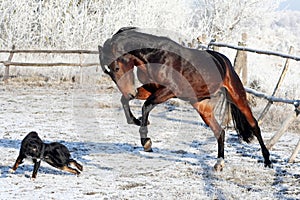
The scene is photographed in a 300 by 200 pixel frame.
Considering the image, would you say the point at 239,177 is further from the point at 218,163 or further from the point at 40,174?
the point at 40,174

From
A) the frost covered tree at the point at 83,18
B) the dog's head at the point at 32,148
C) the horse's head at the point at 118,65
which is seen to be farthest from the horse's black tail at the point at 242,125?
the frost covered tree at the point at 83,18

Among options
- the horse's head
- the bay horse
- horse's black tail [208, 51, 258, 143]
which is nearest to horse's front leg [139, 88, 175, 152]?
the bay horse

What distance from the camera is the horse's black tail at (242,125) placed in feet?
19.8

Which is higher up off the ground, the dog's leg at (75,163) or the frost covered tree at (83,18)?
the dog's leg at (75,163)

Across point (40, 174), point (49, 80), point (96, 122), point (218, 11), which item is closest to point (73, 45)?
point (49, 80)

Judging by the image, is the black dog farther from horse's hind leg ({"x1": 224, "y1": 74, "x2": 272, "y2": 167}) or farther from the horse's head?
horse's hind leg ({"x1": 224, "y1": 74, "x2": 272, "y2": 167})

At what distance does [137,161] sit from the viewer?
19.5 feet

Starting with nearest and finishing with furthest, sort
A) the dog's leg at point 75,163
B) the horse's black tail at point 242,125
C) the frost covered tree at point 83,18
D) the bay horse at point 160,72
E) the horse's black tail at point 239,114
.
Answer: the bay horse at point 160,72 → the dog's leg at point 75,163 → the horse's black tail at point 239,114 → the horse's black tail at point 242,125 → the frost covered tree at point 83,18

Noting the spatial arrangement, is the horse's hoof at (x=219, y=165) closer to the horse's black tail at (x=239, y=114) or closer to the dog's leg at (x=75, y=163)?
the horse's black tail at (x=239, y=114)

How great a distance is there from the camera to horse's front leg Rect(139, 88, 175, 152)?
15.8ft

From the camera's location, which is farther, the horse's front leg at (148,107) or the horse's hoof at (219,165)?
the horse's hoof at (219,165)

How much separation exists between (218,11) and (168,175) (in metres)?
26.0

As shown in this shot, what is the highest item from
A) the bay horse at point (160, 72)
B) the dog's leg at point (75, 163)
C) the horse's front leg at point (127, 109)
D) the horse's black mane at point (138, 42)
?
the horse's black mane at point (138, 42)

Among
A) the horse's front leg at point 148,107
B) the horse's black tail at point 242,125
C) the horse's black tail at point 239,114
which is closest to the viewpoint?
the horse's front leg at point 148,107
